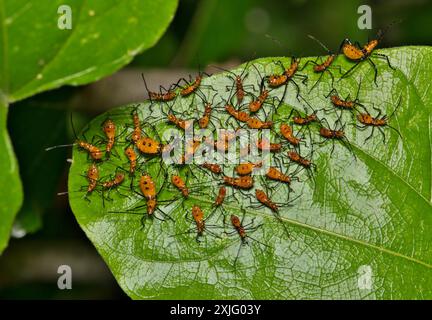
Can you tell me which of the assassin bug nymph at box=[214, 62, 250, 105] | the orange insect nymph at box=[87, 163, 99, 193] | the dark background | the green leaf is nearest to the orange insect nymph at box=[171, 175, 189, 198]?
the green leaf

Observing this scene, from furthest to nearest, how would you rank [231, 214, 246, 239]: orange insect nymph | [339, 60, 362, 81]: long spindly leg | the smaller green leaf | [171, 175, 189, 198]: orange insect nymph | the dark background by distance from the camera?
the dark background < [339, 60, 362, 81]: long spindly leg < [171, 175, 189, 198]: orange insect nymph < [231, 214, 246, 239]: orange insect nymph < the smaller green leaf

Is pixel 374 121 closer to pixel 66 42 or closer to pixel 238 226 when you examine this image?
pixel 238 226

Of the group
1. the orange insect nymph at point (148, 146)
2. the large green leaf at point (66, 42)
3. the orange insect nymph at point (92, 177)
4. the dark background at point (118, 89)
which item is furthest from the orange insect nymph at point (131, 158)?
the dark background at point (118, 89)

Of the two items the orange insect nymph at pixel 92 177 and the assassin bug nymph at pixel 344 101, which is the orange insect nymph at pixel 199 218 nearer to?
the orange insect nymph at pixel 92 177

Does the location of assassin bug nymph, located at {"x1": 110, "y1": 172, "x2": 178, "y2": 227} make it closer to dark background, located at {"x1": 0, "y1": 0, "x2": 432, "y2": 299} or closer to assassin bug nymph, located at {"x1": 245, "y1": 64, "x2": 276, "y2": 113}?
assassin bug nymph, located at {"x1": 245, "y1": 64, "x2": 276, "y2": 113}

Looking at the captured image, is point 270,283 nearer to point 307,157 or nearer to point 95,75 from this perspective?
point 307,157
